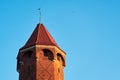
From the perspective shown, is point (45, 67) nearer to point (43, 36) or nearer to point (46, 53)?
point (46, 53)

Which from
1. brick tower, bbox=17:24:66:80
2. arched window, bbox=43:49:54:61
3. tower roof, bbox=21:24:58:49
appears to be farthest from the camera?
tower roof, bbox=21:24:58:49

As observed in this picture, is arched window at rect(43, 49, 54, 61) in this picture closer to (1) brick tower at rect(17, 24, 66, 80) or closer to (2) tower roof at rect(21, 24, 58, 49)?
(1) brick tower at rect(17, 24, 66, 80)

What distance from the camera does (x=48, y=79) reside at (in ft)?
106

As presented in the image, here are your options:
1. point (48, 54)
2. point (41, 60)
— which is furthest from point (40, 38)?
point (41, 60)

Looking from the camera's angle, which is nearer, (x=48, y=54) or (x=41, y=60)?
(x=41, y=60)

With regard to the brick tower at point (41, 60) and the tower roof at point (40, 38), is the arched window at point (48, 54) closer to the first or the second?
the brick tower at point (41, 60)

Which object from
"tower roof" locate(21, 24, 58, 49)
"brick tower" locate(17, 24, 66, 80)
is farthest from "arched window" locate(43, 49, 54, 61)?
"tower roof" locate(21, 24, 58, 49)

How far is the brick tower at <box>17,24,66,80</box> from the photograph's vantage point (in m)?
32.6

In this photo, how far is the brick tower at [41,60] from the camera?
32.6 m

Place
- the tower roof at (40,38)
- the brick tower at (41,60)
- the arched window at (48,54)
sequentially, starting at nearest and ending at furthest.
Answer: the brick tower at (41,60) < the arched window at (48,54) < the tower roof at (40,38)

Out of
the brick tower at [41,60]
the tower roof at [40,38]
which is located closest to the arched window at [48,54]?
the brick tower at [41,60]

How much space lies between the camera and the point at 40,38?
3506 centimetres

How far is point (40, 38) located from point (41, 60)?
2892 mm

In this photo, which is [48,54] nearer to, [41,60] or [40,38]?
[41,60]
